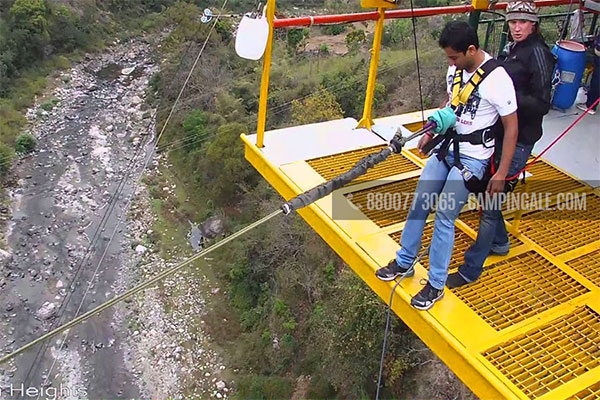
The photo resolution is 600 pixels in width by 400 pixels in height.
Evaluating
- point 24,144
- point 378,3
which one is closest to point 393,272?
point 378,3

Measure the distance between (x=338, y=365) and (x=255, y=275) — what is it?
4.41m

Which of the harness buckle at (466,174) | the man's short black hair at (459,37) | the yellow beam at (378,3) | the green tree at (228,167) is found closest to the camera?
the man's short black hair at (459,37)

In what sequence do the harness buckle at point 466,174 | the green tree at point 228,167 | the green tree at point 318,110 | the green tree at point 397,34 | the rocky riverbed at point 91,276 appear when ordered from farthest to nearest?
the green tree at point 397,34, the green tree at point 228,167, the green tree at point 318,110, the rocky riverbed at point 91,276, the harness buckle at point 466,174

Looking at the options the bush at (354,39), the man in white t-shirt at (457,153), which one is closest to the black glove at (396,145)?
the man in white t-shirt at (457,153)

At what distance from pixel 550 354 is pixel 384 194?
1.64m

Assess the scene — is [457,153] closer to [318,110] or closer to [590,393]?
[590,393]

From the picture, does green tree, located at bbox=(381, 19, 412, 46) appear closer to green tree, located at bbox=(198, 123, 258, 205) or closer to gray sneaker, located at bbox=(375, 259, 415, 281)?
green tree, located at bbox=(198, 123, 258, 205)

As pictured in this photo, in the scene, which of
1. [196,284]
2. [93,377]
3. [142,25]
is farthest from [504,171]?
[142,25]

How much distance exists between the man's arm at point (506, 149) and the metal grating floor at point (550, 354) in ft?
2.69

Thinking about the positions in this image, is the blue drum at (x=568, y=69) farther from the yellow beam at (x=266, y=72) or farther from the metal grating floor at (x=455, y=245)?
the yellow beam at (x=266, y=72)

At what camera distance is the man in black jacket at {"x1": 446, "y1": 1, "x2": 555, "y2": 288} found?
9.17 ft

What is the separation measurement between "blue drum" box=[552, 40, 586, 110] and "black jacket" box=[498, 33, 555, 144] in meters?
2.07

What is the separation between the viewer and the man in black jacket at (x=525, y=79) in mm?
2795

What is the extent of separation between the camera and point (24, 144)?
18.4 meters
